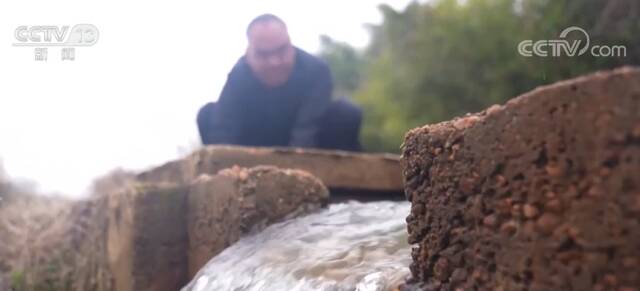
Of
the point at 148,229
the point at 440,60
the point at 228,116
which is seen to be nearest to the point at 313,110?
the point at 228,116

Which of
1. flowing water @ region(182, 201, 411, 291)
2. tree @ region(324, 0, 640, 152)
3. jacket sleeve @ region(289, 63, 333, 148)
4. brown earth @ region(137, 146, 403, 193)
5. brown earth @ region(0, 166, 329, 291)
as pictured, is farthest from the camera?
tree @ region(324, 0, 640, 152)

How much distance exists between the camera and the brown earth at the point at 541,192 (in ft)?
3.70

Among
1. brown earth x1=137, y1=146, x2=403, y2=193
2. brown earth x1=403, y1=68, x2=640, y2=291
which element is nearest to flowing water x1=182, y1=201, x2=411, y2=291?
brown earth x1=403, y1=68, x2=640, y2=291

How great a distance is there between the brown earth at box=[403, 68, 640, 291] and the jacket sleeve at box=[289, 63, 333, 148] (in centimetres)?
176

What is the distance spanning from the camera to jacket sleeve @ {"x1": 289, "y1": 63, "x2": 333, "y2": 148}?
10.8 ft

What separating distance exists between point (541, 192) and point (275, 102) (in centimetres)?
208

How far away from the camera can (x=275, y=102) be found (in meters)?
3.28

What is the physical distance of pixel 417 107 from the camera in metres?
6.74

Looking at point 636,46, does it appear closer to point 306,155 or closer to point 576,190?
point 576,190

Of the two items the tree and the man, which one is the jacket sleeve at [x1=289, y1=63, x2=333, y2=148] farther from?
the tree

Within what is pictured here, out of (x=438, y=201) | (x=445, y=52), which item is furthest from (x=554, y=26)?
(x=445, y=52)

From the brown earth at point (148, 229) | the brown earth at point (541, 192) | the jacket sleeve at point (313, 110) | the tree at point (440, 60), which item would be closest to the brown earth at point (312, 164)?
the jacket sleeve at point (313, 110)

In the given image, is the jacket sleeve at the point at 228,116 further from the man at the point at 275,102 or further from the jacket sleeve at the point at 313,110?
the jacket sleeve at the point at 313,110

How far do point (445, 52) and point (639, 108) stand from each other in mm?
5163
